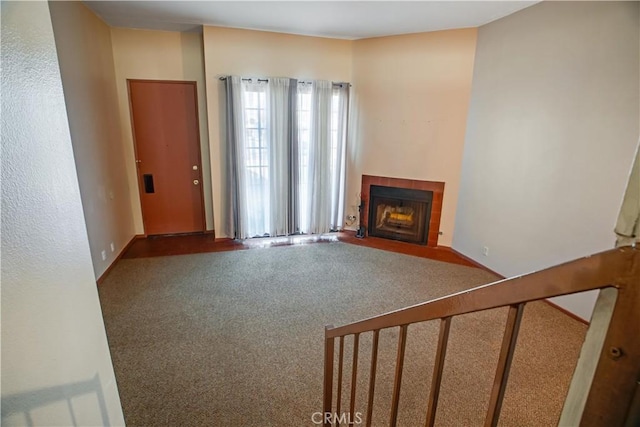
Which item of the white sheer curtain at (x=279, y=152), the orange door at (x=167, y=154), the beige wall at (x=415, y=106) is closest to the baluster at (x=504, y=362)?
the beige wall at (x=415, y=106)

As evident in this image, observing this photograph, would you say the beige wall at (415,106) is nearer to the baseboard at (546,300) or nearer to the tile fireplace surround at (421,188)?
the tile fireplace surround at (421,188)

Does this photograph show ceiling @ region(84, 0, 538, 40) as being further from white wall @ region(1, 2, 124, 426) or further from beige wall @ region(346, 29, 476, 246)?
white wall @ region(1, 2, 124, 426)

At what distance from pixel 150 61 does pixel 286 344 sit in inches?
170

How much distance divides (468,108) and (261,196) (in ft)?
10.3

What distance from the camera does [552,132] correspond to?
10.1 feet

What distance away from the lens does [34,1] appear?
876 millimetres

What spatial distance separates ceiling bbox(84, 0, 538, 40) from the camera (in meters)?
3.34

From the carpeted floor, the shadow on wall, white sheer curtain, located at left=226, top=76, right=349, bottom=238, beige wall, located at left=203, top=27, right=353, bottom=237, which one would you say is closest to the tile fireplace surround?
white sheer curtain, located at left=226, top=76, right=349, bottom=238

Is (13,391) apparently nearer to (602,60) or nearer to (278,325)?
(278,325)

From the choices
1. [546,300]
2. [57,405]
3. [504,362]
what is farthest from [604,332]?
[546,300]

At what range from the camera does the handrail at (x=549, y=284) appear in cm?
42

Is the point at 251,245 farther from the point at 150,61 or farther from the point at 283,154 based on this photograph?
the point at 150,61

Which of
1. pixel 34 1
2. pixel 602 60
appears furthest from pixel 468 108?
pixel 34 1

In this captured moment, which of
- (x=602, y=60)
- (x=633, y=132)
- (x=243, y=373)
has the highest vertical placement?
(x=602, y=60)
